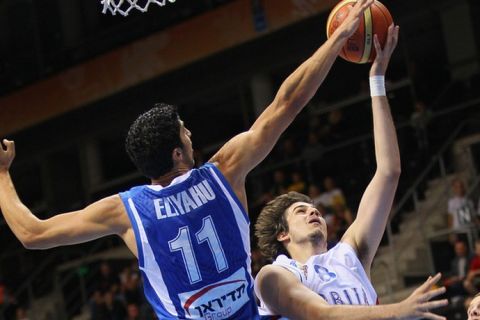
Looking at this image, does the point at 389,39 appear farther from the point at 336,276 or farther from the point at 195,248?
the point at 195,248

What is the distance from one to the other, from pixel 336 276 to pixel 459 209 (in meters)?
8.56

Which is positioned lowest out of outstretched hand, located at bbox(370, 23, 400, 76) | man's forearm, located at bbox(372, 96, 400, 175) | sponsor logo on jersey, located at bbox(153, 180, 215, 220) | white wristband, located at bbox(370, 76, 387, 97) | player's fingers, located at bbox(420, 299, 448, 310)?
player's fingers, located at bbox(420, 299, 448, 310)

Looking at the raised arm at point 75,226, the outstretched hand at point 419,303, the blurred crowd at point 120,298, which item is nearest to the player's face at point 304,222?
the raised arm at point 75,226

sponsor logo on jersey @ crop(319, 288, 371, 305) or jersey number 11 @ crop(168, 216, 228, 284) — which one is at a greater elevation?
jersey number 11 @ crop(168, 216, 228, 284)

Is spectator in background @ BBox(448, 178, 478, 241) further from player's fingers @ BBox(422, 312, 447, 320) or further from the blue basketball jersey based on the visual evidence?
player's fingers @ BBox(422, 312, 447, 320)

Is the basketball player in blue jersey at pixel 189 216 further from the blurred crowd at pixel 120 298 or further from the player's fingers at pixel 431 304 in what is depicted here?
the blurred crowd at pixel 120 298

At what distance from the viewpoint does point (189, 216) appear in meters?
4.48

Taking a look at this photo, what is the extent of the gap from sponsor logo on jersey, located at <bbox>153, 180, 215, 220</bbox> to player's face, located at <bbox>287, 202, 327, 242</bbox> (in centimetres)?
92

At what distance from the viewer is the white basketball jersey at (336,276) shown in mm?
4871

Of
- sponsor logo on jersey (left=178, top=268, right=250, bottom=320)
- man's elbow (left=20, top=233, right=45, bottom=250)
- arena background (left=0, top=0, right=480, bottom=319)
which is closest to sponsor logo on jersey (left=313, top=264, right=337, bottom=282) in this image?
sponsor logo on jersey (left=178, top=268, right=250, bottom=320)

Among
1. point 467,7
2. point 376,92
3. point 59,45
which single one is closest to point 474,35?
point 467,7

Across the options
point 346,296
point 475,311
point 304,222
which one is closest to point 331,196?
point 475,311

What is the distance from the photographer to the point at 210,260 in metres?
4.45

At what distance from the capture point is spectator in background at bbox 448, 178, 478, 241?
13.0 metres
